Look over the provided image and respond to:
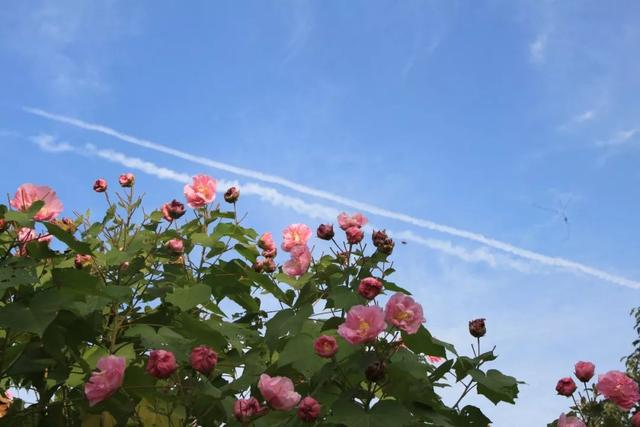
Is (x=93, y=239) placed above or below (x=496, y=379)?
above

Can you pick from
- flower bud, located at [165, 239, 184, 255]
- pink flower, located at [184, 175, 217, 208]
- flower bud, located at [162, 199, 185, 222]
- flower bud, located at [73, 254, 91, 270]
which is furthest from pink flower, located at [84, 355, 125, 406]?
pink flower, located at [184, 175, 217, 208]

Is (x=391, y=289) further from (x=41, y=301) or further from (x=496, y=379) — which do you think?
(x=41, y=301)

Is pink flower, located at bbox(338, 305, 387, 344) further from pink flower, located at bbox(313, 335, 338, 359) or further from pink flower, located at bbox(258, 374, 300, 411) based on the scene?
pink flower, located at bbox(258, 374, 300, 411)

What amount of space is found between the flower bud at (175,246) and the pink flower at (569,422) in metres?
1.61

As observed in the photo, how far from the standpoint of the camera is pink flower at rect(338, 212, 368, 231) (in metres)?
3.05

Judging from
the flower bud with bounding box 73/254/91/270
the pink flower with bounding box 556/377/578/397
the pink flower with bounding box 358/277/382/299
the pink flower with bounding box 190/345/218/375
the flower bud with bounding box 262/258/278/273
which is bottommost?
the pink flower with bounding box 190/345/218/375

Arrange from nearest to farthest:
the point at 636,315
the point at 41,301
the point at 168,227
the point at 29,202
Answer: the point at 41,301 < the point at 29,202 < the point at 168,227 < the point at 636,315

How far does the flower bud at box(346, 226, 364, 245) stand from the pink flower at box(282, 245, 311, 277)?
0.84 feet

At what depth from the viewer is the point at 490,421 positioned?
9.32 ft

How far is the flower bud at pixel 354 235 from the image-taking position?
2928 millimetres

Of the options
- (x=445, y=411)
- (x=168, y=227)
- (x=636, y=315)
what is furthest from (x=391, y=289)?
(x=636, y=315)

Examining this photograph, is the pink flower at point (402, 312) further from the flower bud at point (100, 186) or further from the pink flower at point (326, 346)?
the flower bud at point (100, 186)

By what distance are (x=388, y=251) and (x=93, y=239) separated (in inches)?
59.3

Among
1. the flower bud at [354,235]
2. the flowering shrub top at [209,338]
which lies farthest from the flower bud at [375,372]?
the flower bud at [354,235]
